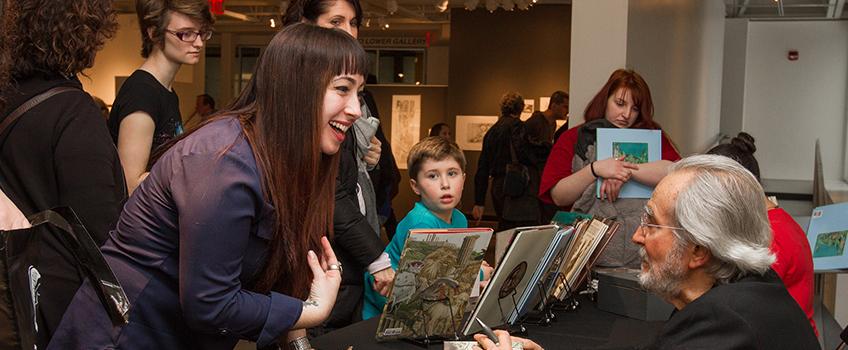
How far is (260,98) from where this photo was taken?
200 cm

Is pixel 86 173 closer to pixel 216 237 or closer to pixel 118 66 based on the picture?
pixel 216 237

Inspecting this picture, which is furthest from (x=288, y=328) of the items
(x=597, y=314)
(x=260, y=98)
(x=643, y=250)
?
(x=597, y=314)

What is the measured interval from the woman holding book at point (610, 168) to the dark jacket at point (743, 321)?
1696mm

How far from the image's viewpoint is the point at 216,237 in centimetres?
183

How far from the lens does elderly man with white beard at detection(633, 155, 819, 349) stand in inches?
75.2

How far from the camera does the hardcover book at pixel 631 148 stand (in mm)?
3844

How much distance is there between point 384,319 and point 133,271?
0.79 m

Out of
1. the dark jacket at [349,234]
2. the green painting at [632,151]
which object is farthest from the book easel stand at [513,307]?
the green painting at [632,151]

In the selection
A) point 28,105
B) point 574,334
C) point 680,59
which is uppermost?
point 680,59

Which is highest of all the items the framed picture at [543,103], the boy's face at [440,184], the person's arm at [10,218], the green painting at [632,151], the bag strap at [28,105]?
the framed picture at [543,103]

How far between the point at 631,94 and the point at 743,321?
2228 millimetres

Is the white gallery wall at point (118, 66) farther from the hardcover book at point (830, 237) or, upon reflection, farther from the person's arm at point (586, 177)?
the hardcover book at point (830, 237)

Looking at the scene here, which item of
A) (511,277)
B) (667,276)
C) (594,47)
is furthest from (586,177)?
(667,276)

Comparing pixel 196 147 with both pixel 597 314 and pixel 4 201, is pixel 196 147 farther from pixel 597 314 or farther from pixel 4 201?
pixel 597 314
